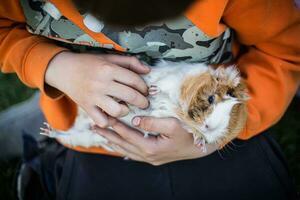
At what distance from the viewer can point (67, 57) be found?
92cm

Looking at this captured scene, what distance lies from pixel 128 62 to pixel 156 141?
0.20 metres

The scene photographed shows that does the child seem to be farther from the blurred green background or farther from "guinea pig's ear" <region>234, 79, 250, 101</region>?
the blurred green background

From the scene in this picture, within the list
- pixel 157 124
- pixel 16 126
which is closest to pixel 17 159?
pixel 16 126

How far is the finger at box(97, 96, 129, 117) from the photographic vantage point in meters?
0.88

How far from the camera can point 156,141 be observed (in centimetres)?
99

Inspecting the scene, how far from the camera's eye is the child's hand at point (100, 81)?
2.89ft

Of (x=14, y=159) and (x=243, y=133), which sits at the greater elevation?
(x=243, y=133)

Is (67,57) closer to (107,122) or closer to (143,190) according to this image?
(107,122)

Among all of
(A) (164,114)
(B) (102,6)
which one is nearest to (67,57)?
(A) (164,114)

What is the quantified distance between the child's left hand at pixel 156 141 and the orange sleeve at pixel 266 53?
6.3 inches

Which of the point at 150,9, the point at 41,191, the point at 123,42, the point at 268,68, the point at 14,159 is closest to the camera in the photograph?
the point at 150,9

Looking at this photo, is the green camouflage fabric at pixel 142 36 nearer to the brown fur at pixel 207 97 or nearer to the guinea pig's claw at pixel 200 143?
the brown fur at pixel 207 97

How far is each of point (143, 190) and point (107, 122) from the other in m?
0.22

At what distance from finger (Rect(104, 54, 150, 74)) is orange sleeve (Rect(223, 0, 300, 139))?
216 mm
